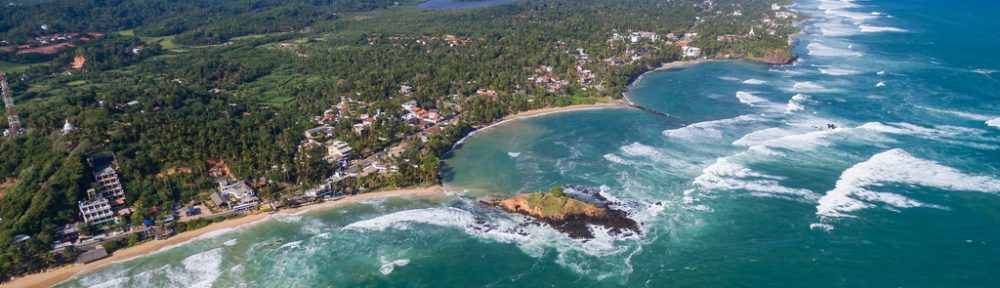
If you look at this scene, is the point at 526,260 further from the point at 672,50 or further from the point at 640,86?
the point at 672,50

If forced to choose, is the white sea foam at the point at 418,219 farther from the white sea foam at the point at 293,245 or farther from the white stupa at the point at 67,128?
the white stupa at the point at 67,128

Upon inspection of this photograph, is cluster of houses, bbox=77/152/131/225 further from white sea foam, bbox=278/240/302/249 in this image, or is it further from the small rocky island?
the small rocky island

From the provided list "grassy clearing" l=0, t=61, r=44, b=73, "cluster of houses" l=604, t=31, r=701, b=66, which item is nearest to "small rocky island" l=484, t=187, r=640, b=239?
"cluster of houses" l=604, t=31, r=701, b=66

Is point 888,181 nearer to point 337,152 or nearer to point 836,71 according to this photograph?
point 337,152

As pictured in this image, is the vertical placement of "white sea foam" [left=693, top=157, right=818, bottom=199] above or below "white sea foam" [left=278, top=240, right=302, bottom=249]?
below

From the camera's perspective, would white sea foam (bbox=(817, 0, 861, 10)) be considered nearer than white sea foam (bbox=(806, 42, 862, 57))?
No

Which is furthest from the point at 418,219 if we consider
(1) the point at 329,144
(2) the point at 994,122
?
(2) the point at 994,122
